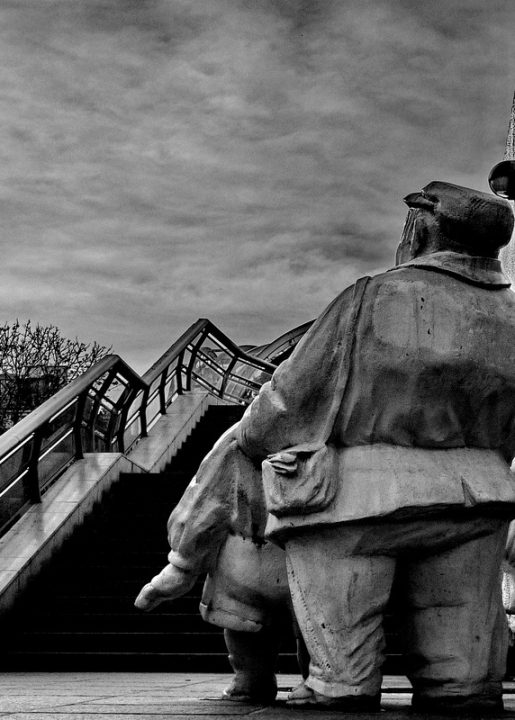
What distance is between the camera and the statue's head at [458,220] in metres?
3.67

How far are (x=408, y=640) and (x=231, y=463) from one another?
0.84 metres

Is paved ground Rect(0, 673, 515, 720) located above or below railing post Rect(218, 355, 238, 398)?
below

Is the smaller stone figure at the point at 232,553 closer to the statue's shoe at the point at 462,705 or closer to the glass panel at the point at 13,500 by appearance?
the statue's shoe at the point at 462,705

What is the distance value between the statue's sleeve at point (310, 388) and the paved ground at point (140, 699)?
33.0 inches

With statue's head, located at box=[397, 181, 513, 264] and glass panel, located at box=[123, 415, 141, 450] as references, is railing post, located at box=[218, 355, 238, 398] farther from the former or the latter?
statue's head, located at box=[397, 181, 513, 264]

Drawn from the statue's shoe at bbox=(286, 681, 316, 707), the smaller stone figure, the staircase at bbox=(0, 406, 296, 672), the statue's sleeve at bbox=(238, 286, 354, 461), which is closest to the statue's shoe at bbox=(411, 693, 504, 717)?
the statue's shoe at bbox=(286, 681, 316, 707)

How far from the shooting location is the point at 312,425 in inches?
140

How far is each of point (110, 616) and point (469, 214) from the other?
5.23m

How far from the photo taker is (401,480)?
338cm

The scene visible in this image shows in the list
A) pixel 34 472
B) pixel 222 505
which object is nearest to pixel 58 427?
pixel 34 472

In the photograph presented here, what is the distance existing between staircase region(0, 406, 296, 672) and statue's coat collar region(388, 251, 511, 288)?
161 inches

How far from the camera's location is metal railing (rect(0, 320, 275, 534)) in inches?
393

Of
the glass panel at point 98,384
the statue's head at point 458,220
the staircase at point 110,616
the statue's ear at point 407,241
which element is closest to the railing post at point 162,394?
the glass panel at point 98,384

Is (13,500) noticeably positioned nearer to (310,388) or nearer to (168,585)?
(168,585)
